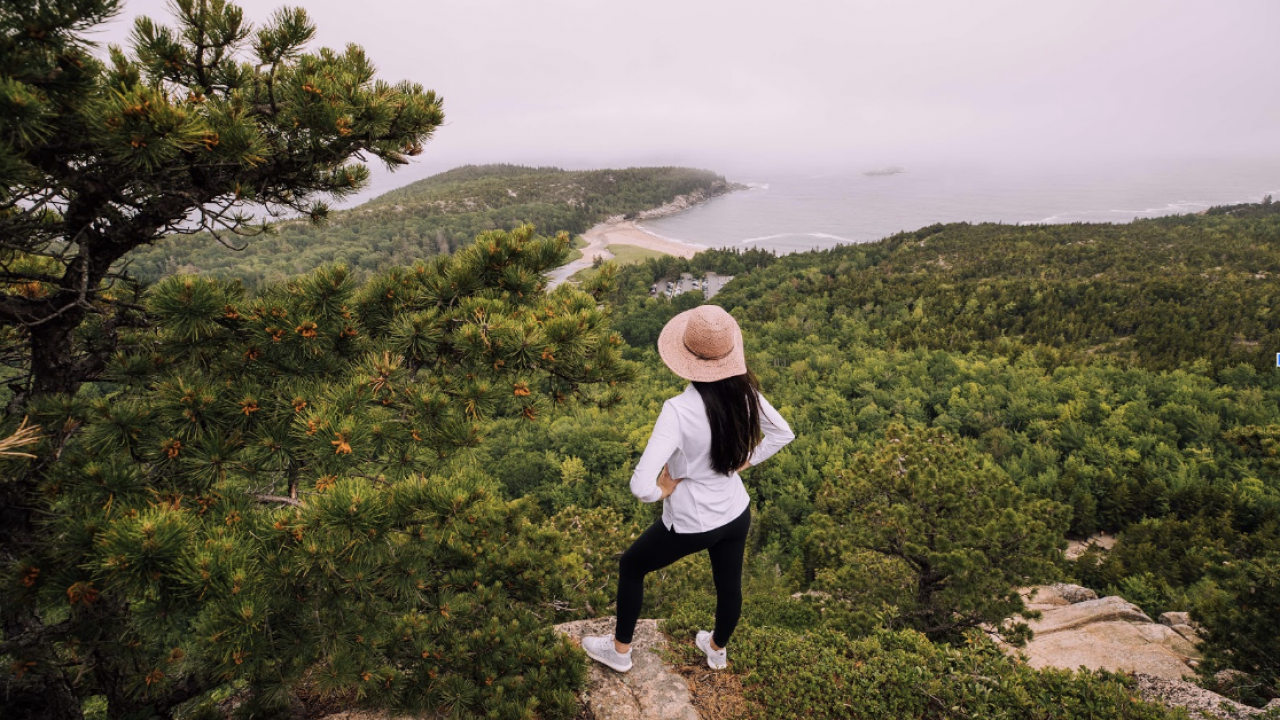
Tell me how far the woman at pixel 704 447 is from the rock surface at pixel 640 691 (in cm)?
97

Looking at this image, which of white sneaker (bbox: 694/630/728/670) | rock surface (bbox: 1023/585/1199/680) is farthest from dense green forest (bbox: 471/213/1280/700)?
rock surface (bbox: 1023/585/1199/680)

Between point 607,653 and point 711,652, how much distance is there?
65 centimetres

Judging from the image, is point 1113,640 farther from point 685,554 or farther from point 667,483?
point 667,483

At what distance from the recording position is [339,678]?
2.36 meters

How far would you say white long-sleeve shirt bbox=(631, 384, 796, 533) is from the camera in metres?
2.10

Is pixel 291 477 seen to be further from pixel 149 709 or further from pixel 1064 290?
pixel 1064 290

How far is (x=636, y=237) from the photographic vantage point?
59562mm

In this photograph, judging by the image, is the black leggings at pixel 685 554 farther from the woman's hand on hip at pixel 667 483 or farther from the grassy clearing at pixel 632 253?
the grassy clearing at pixel 632 253

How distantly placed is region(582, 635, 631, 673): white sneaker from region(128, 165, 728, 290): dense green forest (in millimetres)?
30498

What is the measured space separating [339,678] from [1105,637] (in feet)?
26.4

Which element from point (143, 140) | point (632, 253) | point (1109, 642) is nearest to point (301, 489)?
point (143, 140)

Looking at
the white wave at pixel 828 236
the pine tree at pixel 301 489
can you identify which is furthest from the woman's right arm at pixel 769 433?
the white wave at pixel 828 236

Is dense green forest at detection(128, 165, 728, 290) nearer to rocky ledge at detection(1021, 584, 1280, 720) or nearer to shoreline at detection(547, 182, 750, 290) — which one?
shoreline at detection(547, 182, 750, 290)

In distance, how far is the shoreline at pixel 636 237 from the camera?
5049 cm
